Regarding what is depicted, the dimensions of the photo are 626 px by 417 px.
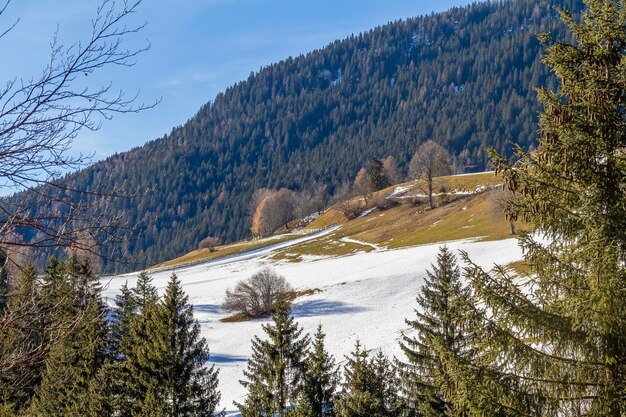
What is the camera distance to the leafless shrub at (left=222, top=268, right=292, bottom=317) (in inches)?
1841

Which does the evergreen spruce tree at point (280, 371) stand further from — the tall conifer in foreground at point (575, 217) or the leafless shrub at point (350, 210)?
the leafless shrub at point (350, 210)

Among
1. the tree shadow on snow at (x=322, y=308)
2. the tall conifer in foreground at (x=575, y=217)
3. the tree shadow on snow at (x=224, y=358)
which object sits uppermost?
the tall conifer in foreground at (x=575, y=217)

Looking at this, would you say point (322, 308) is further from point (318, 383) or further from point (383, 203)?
point (383, 203)

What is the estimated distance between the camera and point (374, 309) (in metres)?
39.3

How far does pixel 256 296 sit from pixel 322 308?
7332mm

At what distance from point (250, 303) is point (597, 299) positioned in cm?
4234

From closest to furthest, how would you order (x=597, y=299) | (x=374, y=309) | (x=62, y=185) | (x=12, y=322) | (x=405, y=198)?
(x=62, y=185), (x=12, y=322), (x=597, y=299), (x=374, y=309), (x=405, y=198)

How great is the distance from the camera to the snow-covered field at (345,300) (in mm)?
32000

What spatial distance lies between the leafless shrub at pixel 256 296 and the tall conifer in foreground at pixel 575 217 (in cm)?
4016

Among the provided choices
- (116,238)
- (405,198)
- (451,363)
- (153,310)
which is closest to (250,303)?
(153,310)

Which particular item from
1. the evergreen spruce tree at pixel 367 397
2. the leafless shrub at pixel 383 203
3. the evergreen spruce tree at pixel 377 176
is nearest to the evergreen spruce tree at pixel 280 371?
the evergreen spruce tree at pixel 367 397

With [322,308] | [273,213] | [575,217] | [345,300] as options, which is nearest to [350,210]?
[273,213]

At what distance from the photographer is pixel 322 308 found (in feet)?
142

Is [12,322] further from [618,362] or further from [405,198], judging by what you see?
[405,198]
